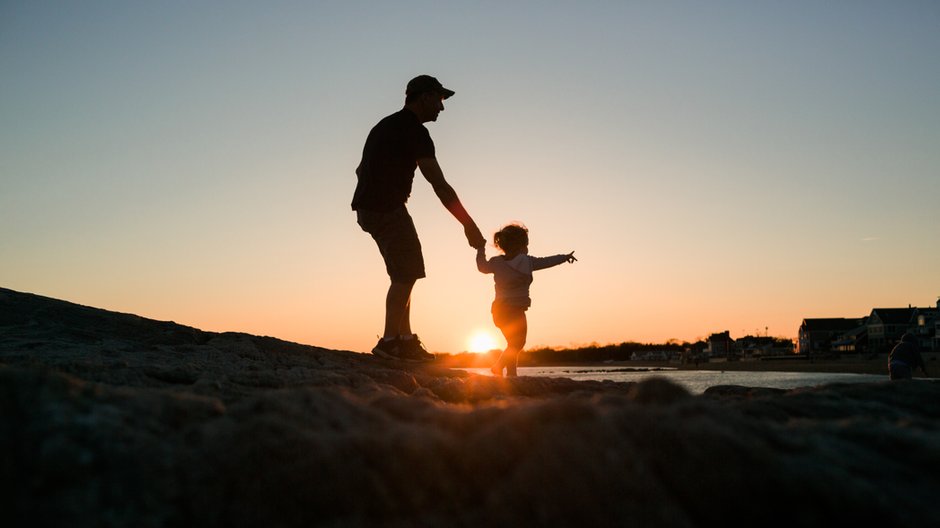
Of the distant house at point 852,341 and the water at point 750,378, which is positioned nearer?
the water at point 750,378

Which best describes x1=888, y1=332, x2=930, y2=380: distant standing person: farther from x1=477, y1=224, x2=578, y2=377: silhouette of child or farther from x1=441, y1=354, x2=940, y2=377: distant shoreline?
x1=441, y1=354, x2=940, y2=377: distant shoreline

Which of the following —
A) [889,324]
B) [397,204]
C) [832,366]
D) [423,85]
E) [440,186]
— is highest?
[423,85]

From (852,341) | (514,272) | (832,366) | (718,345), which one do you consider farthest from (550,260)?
(718,345)

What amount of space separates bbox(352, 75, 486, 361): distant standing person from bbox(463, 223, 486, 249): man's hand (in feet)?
1.22

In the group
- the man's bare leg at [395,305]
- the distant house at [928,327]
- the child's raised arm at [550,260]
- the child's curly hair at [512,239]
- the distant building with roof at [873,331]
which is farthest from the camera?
the distant building with roof at [873,331]

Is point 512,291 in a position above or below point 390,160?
below

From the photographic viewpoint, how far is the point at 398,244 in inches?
251

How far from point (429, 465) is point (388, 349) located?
16.5 feet

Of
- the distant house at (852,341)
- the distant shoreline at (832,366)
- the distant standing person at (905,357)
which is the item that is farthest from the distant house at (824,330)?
the distant standing person at (905,357)

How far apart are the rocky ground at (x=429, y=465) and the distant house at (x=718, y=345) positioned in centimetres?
12421

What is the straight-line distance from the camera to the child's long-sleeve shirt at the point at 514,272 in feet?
26.6

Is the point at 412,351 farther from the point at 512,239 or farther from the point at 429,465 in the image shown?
the point at 429,465

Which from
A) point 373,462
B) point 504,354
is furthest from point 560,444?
point 504,354

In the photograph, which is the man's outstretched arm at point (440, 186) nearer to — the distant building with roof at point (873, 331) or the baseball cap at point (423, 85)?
the baseball cap at point (423, 85)
